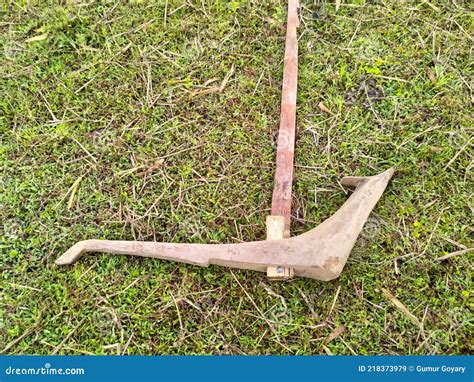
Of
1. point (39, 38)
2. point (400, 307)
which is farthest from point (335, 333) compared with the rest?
point (39, 38)

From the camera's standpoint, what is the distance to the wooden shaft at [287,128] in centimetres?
273

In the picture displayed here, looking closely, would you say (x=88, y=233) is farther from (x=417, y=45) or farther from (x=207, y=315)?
(x=417, y=45)

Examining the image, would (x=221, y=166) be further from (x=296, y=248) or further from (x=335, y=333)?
(x=335, y=333)

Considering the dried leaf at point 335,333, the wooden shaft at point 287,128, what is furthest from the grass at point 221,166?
the wooden shaft at point 287,128

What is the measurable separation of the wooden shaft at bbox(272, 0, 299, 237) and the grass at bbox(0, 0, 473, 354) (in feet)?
0.41

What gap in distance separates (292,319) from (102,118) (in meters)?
2.04

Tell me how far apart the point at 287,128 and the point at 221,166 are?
0.55 meters

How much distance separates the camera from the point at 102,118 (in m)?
3.07

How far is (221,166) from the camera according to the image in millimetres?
2957

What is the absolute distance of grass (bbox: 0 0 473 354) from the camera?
2.71 metres

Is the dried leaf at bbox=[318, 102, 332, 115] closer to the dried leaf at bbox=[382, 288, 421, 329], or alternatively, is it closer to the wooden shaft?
the wooden shaft

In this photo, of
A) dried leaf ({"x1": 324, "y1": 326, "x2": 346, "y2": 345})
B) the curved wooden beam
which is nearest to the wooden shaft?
the curved wooden beam

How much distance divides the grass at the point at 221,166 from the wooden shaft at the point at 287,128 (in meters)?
0.13

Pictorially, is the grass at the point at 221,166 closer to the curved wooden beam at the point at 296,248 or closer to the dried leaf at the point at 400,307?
the dried leaf at the point at 400,307
